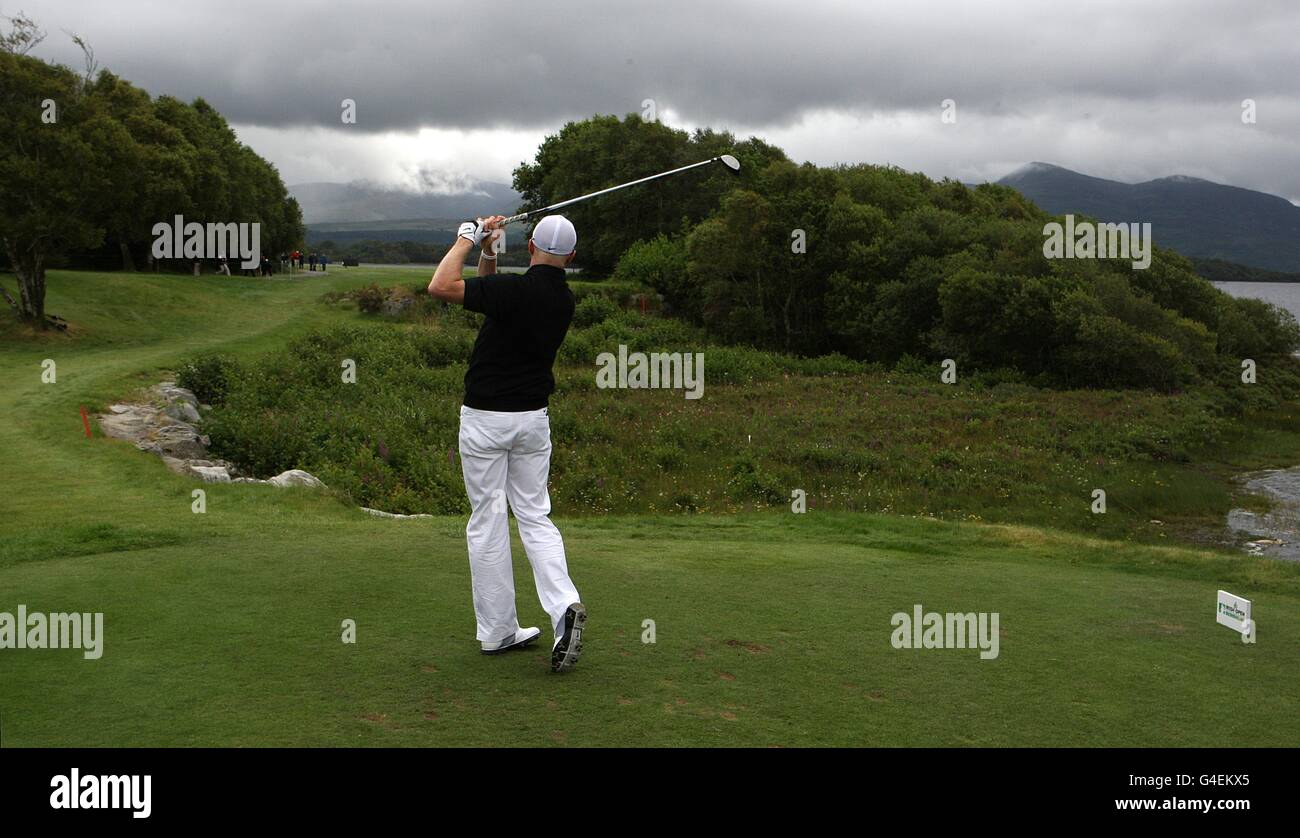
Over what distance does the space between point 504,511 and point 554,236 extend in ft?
6.81

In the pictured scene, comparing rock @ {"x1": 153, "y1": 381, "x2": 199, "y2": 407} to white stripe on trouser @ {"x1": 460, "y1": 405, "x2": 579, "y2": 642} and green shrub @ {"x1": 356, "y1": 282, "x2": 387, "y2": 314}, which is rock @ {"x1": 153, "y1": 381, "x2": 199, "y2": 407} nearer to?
white stripe on trouser @ {"x1": 460, "y1": 405, "x2": 579, "y2": 642}

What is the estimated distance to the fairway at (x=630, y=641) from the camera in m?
6.44

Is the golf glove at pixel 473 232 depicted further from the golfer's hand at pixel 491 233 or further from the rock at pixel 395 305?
the rock at pixel 395 305

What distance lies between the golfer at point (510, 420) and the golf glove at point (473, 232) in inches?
0.4

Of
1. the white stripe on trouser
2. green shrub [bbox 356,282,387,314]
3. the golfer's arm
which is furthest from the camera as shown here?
green shrub [bbox 356,282,387,314]

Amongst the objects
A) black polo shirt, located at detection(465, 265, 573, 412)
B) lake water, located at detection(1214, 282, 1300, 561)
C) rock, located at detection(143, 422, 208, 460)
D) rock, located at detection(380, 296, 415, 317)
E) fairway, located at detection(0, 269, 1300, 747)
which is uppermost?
rock, located at detection(380, 296, 415, 317)

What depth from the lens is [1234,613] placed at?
9125 mm

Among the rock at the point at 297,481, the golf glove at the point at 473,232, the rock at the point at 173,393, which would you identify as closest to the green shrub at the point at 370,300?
the rock at the point at 173,393

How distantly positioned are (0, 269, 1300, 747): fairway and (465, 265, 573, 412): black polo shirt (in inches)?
75.7

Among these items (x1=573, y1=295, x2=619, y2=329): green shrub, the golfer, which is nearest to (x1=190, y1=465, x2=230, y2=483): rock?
the golfer

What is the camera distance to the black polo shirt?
25.5 ft

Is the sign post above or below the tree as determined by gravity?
below

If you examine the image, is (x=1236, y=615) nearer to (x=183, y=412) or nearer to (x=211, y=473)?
(x=211, y=473)
